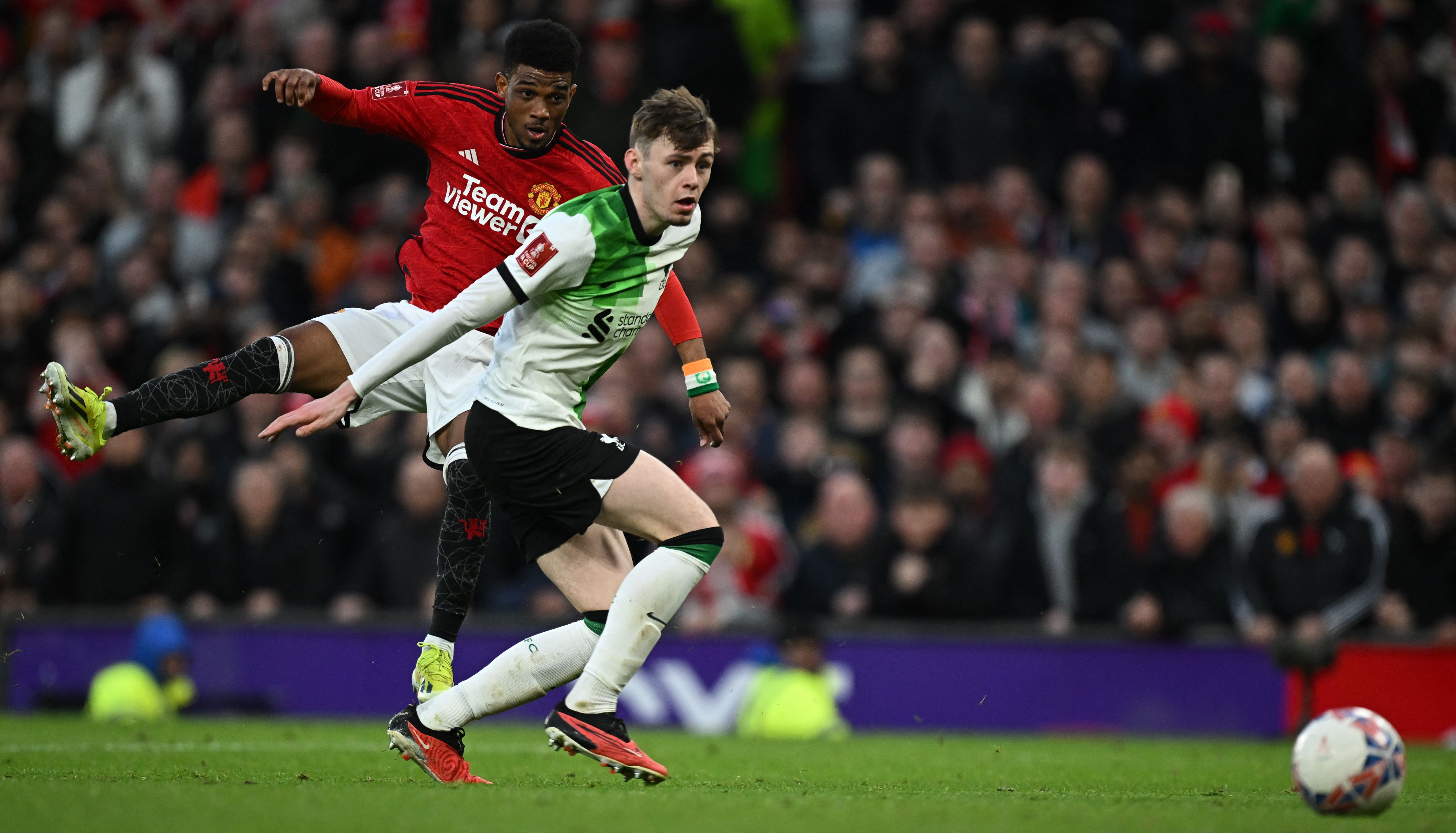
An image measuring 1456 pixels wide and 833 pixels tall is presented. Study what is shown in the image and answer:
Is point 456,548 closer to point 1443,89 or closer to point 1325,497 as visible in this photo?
point 1325,497

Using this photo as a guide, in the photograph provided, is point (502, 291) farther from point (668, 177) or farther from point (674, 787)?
point (674, 787)

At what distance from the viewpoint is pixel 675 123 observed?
659 cm

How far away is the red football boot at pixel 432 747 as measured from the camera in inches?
277

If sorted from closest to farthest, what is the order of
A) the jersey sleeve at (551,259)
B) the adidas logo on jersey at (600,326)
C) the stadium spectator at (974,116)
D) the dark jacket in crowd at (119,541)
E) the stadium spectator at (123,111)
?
the jersey sleeve at (551,259)
the adidas logo on jersey at (600,326)
the dark jacket in crowd at (119,541)
the stadium spectator at (974,116)
the stadium spectator at (123,111)

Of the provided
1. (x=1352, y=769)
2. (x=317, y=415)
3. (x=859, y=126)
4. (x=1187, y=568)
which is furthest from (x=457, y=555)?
(x=859, y=126)

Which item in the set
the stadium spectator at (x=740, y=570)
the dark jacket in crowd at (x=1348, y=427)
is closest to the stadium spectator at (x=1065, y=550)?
the stadium spectator at (x=740, y=570)

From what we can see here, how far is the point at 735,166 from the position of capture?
623 inches

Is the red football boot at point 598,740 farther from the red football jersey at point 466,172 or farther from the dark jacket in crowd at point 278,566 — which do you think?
the dark jacket in crowd at point 278,566

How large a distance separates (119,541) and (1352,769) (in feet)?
29.7

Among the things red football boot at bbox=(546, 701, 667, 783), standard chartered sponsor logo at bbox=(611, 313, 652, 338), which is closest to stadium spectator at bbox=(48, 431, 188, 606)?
standard chartered sponsor logo at bbox=(611, 313, 652, 338)

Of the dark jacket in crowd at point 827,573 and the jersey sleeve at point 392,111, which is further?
the dark jacket in crowd at point 827,573

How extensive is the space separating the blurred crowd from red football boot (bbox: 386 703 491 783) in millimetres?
5131

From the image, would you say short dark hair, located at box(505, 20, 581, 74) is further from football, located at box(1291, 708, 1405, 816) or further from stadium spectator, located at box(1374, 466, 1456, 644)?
stadium spectator, located at box(1374, 466, 1456, 644)

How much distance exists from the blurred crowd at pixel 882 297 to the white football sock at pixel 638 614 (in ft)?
17.6
